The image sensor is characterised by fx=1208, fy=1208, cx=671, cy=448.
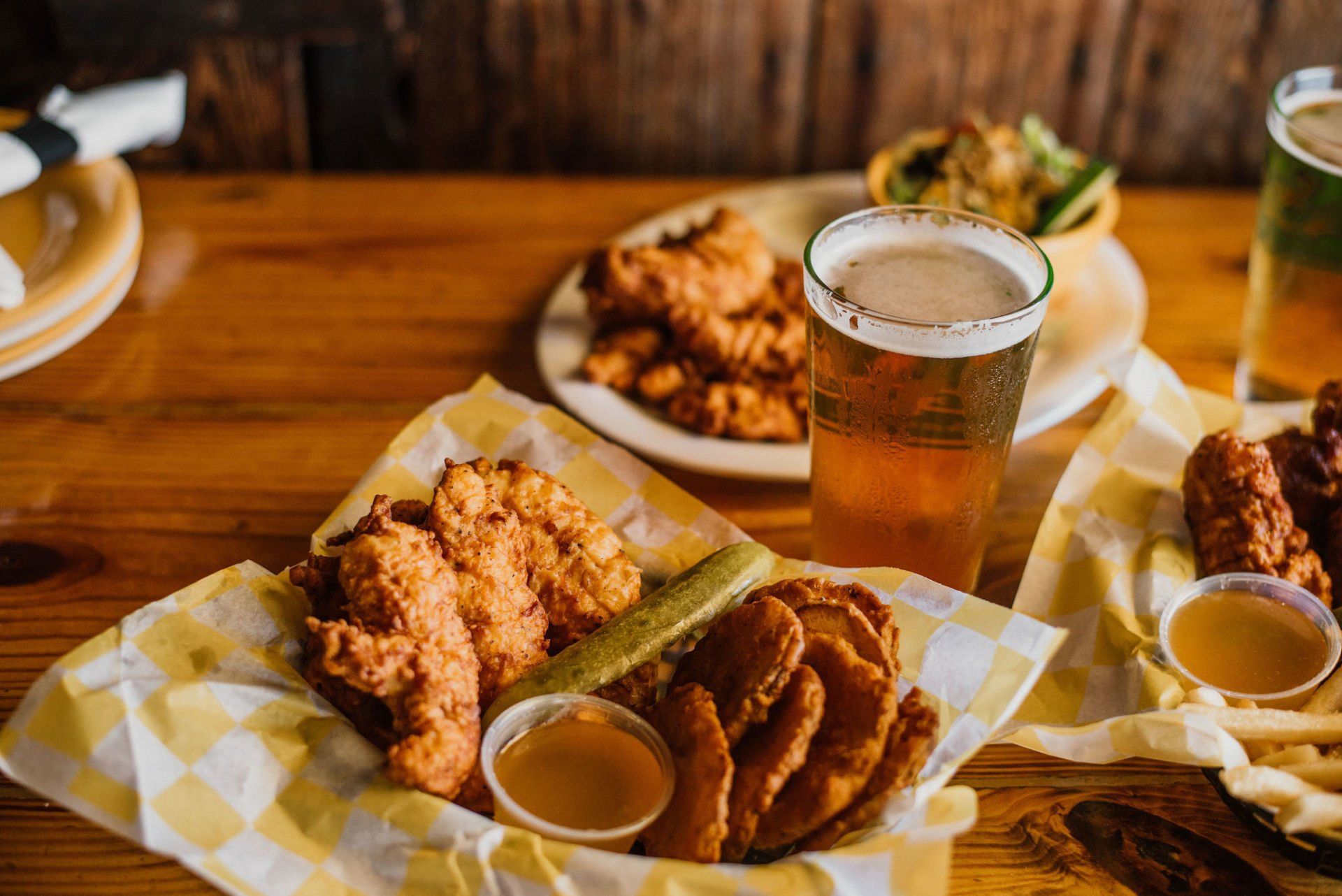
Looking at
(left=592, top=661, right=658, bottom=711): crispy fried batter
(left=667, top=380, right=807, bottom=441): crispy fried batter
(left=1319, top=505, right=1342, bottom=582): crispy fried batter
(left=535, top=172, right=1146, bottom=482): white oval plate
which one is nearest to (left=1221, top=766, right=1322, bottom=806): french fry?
(left=1319, top=505, right=1342, bottom=582): crispy fried batter

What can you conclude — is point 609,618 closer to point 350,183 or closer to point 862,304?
point 862,304

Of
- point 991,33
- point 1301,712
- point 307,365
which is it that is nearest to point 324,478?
point 307,365

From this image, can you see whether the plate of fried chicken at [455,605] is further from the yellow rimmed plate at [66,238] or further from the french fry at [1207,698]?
the yellow rimmed plate at [66,238]

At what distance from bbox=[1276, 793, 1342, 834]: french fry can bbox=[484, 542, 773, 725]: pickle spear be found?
86 cm

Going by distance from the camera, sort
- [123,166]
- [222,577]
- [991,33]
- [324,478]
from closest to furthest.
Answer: [222,577], [324,478], [123,166], [991,33]

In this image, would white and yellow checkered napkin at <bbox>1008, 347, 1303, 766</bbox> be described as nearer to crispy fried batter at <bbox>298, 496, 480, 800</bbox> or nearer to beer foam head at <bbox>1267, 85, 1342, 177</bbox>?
beer foam head at <bbox>1267, 85, 1342, 177</bbox>

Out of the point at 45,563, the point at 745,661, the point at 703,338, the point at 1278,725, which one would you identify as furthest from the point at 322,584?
the point at 1278,725

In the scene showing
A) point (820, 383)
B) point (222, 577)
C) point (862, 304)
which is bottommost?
point (222, 577)

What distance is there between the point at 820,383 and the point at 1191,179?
10.3ft

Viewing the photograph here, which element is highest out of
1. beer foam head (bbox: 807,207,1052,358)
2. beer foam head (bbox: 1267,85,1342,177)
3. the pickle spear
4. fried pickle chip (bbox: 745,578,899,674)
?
beer foam head (bbox: 1267,85,1342,177)

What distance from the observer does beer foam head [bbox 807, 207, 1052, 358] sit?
6.23 feet

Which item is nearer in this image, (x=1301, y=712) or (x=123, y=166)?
(x=1301, y=712)

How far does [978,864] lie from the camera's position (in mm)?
1839

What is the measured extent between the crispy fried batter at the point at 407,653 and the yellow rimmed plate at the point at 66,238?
1.39 m
